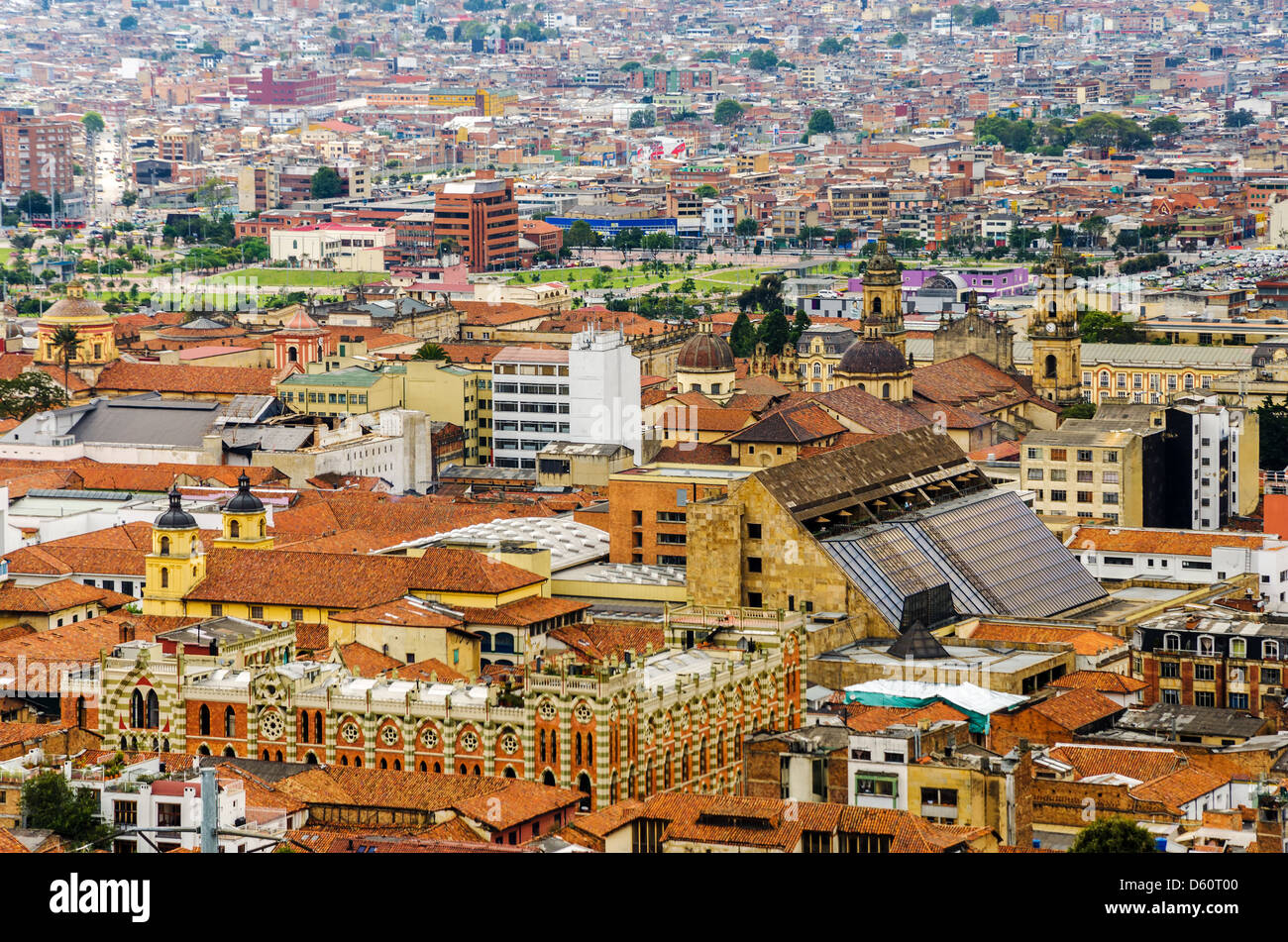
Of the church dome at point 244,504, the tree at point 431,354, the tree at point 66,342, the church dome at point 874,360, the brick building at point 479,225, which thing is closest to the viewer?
the church dome at point 244,504

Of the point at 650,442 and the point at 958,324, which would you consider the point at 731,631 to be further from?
the point at 958,324

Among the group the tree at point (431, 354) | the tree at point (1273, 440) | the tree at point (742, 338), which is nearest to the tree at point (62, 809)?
the tree at point (1273, 440)

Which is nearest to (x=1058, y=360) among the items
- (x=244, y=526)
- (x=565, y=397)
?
(x=565, y=397)

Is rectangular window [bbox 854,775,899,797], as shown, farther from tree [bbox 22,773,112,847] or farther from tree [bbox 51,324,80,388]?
tree [bbox 51,324,80,388]

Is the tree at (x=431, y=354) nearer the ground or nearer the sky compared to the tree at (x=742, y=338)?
nearer the sky

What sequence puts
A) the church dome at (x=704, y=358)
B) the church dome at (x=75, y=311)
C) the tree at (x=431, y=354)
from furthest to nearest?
the church dome at (x=75, y=311) → the tree at (x=431, y=354) → the church dome at (x=704, y=358)

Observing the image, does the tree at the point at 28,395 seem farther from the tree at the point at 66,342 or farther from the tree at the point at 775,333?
the tree at the point at 775,333
